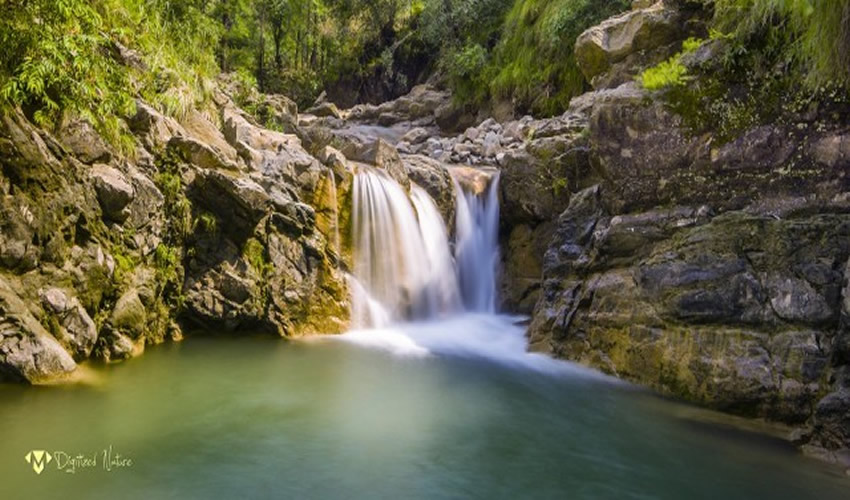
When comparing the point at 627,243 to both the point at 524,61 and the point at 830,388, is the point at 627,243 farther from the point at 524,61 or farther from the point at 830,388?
the point at 524,61

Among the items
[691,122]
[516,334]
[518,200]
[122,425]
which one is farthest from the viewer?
[518,200]

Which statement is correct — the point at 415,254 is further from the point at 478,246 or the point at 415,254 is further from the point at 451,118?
the point at 451,118

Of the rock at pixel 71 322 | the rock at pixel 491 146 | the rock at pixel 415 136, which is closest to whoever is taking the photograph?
the rock at pixel 71 322

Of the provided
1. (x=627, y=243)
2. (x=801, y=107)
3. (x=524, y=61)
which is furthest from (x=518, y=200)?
(x=524, y=61)

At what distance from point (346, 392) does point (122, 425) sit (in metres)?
2.41

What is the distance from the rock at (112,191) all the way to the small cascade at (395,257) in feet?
13.7

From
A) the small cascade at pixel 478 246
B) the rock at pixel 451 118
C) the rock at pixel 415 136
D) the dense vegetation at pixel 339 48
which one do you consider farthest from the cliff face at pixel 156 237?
the rock at pixel 451 118

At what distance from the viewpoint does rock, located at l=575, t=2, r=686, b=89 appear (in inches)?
406

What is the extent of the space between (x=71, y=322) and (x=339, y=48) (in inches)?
940

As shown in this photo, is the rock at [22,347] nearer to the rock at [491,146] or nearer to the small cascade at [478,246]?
the small cascade at [478,246]

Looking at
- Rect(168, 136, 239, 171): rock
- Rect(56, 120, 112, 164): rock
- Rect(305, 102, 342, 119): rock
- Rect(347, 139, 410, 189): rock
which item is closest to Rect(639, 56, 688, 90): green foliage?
Rect(347, 139, 410, 189): rock

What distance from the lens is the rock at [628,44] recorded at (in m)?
10.3

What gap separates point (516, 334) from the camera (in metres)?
10.2

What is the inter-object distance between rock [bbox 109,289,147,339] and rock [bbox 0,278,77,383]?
1.17 meters
